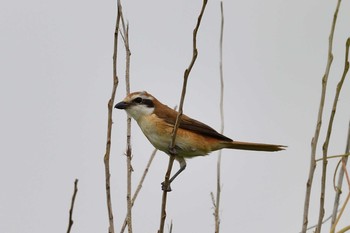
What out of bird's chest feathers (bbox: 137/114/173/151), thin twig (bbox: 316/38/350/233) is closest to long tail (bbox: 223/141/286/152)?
bird's chest feathers (bbox: 137/114/173/151)

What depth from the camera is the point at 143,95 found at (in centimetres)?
525

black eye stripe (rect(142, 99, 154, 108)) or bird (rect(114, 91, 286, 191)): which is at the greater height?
black eye stripe (rect(142, 99, 154, 108))

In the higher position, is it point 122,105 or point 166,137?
point 122,105

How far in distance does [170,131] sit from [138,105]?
0.41 m

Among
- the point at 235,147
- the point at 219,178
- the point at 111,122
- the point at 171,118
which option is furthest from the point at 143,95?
the point at 111,122

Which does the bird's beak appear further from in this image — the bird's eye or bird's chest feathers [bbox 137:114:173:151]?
bird's chest feathers [bbox 137:114:173:151]

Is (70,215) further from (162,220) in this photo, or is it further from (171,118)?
(171,118)

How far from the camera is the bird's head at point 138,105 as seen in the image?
513 centimetres

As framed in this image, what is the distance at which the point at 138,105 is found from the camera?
17.1 ft

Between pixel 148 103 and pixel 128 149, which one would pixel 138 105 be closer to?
pixel 148 103

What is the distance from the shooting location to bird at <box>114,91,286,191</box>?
5070 millimetres

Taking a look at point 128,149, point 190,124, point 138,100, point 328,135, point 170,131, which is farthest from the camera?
point 190,124

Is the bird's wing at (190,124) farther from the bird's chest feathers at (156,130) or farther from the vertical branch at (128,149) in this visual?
the vertical branch at (128,149)

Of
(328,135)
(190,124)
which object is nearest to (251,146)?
(190,124)
